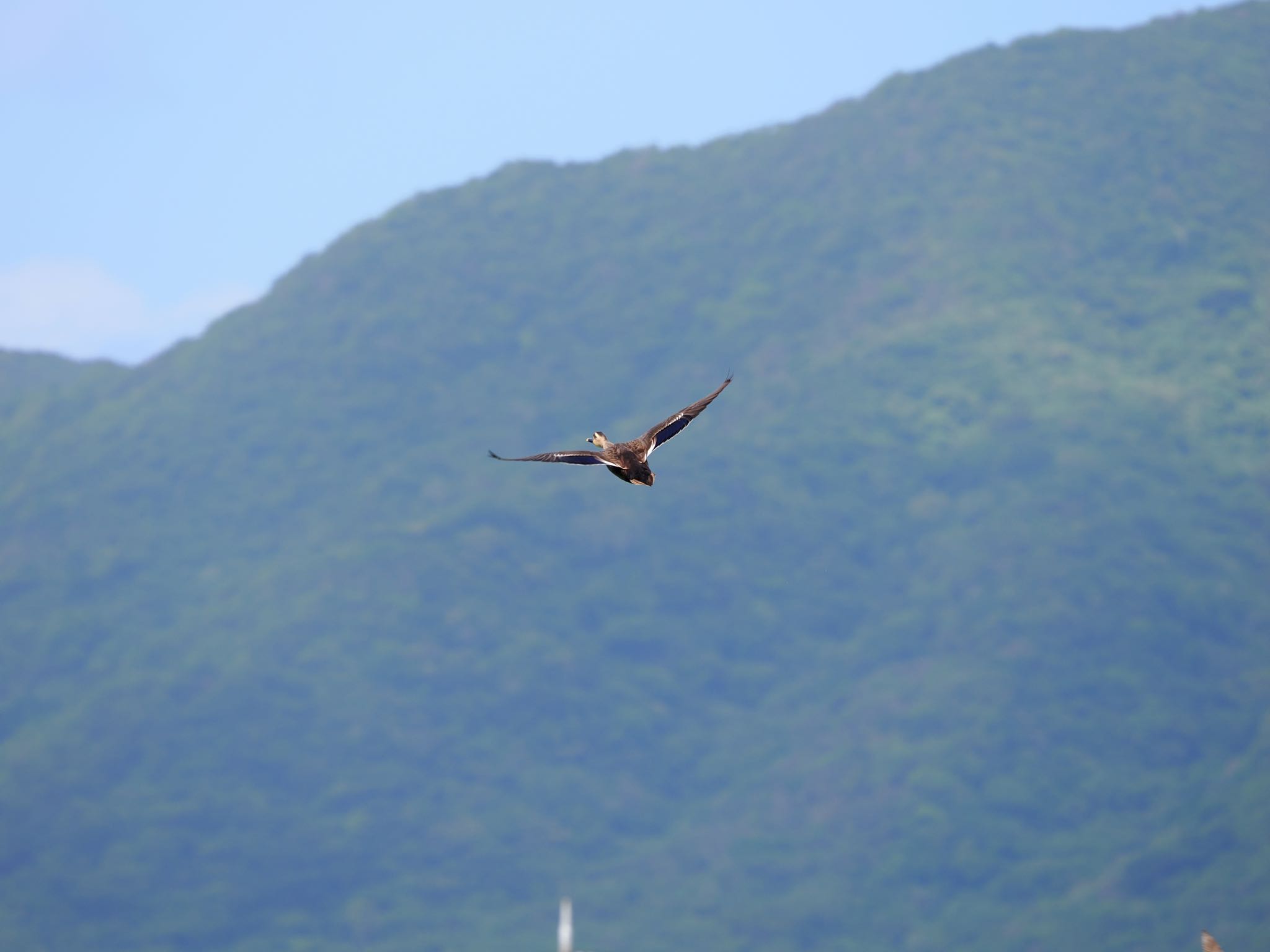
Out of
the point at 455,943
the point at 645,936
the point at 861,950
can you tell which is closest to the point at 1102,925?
the point at 861,950

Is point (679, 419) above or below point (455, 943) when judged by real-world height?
below

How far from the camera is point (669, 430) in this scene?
107ft

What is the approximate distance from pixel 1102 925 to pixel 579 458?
174942 millimetres

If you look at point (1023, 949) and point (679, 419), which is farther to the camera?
point (1023, 949)

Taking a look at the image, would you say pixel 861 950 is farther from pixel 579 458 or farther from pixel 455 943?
pixel 579 458

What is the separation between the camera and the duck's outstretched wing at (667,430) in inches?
1248

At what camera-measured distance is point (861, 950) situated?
656 feet

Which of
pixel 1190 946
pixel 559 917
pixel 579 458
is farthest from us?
pixel 559 917

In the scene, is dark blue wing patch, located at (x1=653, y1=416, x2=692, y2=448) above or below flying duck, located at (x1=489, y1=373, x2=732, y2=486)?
above

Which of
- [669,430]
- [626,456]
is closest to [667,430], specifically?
[669,430]

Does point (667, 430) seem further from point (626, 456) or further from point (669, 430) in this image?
point (626, 456)

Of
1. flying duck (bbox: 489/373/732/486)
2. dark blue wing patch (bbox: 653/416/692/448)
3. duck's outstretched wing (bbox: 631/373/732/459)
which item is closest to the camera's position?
flying duck (bbox: 489/373/732/486)

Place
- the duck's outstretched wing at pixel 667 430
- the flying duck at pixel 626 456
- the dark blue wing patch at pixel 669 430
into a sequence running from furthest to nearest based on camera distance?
the dark blue wing patch at pixel 669 430 < the duck's outstretched wing at pixel 667 430 < the flying duck at pixel 626 456

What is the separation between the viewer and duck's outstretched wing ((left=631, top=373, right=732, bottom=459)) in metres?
31.7
